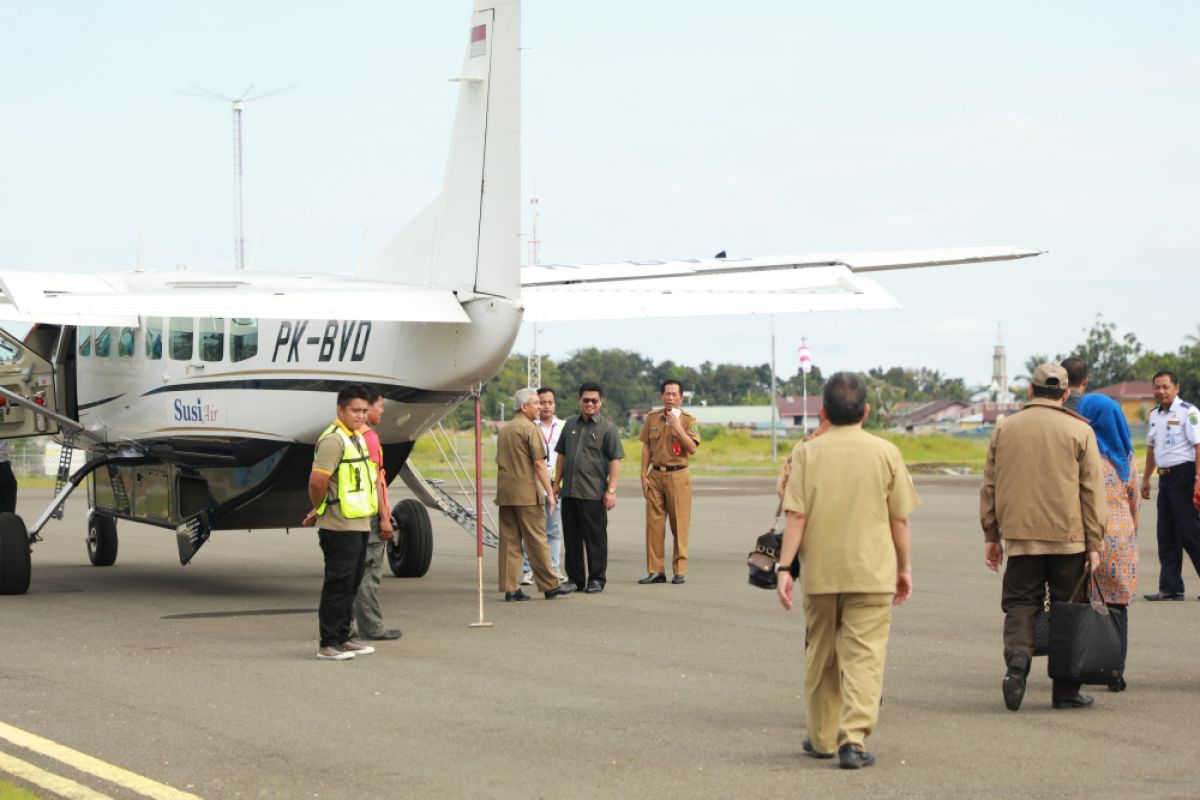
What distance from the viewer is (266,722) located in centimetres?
731

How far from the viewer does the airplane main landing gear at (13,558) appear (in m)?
13.5

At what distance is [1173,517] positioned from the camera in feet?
39.4

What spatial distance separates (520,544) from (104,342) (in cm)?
542

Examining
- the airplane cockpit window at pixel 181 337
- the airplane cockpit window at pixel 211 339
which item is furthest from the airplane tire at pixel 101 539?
the airplane cockpit window at pixel 211 339

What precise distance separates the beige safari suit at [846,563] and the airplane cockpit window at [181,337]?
8.73 metres

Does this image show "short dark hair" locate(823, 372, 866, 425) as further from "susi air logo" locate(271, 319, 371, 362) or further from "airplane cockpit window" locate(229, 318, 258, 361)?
"airplane cockpit window" locate(229, 318, 258, 361)

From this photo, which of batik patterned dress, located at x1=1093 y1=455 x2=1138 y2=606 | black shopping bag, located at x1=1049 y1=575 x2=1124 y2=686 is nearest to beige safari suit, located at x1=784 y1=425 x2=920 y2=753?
black shopping bag, located at x1=1049 y1=575 x2=1124 y2=686

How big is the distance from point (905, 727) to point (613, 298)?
6745mm

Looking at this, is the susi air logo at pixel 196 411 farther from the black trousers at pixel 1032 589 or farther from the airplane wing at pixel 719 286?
the black trousers at pixel 1032 589

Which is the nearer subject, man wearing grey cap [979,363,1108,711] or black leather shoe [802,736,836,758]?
black leather shoe [802,736,836,758]

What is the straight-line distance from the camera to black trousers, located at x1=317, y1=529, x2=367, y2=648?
371 inches

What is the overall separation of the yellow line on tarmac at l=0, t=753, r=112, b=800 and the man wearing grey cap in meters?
4.49

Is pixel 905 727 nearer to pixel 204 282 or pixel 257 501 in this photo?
pixel 257 501

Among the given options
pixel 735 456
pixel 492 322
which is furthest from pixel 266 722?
pixel 735 456
